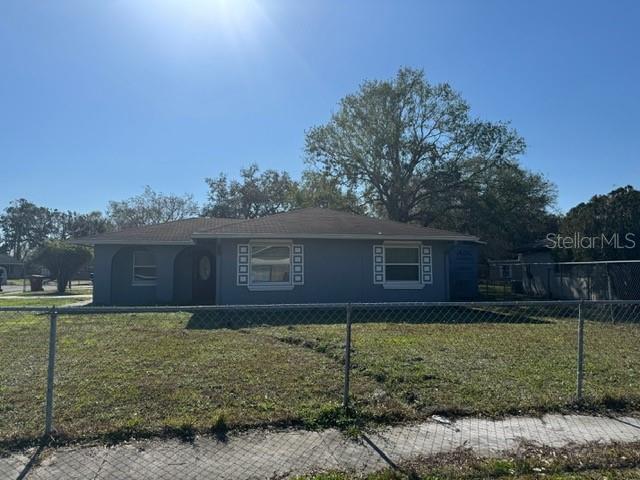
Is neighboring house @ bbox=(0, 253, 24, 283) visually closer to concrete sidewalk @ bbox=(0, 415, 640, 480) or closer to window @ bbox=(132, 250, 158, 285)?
window @ bbox=(132, 250, 158, 285)

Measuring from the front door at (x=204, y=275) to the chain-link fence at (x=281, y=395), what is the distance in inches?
324

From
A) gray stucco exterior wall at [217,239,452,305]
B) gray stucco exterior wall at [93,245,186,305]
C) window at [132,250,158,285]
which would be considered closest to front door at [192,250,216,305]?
gray stucco exterior wall at [93,245,186,305]

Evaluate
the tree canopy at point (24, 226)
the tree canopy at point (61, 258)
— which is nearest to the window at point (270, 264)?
the tree canopy at point (61, 258)

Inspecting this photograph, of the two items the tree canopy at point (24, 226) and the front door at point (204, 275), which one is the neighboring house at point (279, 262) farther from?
the tree canopy at point (24, 226)

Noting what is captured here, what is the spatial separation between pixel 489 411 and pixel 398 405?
3.09 feet

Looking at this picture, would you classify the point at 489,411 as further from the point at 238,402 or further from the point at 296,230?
the point at 296,230

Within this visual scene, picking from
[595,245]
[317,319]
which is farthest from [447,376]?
[595,245]

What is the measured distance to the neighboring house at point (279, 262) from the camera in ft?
49.5

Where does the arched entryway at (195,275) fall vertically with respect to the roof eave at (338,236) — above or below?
below

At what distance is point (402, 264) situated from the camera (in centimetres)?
1652

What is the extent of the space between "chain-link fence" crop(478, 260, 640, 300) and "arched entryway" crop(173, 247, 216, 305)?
13.0 metres

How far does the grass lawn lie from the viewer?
485 centimetres

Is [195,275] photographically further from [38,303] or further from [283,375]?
[283,375]

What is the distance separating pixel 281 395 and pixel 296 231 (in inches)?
395
